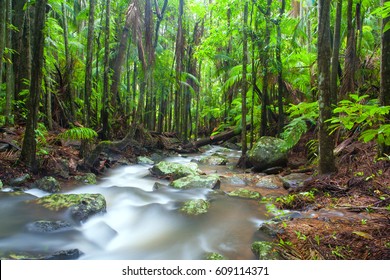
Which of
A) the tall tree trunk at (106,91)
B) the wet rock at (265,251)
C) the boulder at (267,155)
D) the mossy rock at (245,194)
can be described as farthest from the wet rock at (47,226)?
the boulder at (267,155)

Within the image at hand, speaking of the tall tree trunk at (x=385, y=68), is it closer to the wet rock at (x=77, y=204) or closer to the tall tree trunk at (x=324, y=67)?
the tall tree trunk at (x=324, y=67)

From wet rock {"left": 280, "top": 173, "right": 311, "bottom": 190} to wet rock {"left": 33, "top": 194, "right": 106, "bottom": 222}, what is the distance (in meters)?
4.27

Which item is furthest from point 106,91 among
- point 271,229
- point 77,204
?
point 271,229

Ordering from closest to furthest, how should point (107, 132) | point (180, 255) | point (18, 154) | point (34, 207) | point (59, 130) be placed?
point (180, 255) → point (34, 207) → point (18, 154) → point (59, 130) → point (107, 132)

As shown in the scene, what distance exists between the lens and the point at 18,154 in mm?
6703

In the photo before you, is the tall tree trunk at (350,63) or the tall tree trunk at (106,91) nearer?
the tall tree trunk at (350,63)

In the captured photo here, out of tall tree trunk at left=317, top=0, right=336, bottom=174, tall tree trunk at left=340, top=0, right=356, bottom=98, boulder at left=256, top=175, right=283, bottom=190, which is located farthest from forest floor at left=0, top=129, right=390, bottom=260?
tall tree trunk at left=340, top=0, right=356, bottom=98

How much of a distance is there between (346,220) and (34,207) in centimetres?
504

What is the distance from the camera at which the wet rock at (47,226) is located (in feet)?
14.0

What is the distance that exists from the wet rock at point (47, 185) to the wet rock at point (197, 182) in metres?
2.69

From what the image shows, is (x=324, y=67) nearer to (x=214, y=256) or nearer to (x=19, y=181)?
(x=214, y=256)

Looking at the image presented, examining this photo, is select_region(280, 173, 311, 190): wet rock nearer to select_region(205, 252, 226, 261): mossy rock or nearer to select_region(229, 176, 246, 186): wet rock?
select_region(229, 176, 246, 186): wet rock
